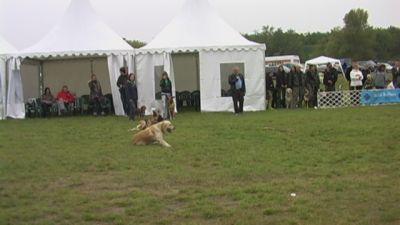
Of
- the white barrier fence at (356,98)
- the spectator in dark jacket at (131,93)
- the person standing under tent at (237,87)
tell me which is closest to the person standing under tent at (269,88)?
the white barrier fence at (356,98)

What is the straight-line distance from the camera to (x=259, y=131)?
13445 millimetres

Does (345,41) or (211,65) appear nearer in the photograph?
(211,65)

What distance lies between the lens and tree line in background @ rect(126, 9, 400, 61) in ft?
306

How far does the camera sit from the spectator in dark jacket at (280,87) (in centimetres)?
2065

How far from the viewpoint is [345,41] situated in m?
93.1

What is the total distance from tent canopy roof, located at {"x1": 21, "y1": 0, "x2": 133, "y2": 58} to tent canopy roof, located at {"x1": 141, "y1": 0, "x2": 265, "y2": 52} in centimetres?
136

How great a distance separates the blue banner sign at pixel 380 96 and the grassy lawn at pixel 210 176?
6.71 meters

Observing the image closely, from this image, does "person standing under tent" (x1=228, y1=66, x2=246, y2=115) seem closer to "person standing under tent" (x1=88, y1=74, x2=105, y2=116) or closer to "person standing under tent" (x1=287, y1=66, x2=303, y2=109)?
"person standing under tent" (x1=287, y1=66, x2=303, y2=109)

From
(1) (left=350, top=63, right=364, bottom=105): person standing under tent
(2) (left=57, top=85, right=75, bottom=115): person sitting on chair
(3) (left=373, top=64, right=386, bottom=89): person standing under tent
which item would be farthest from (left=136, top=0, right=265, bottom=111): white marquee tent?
(3) (left=373, top=64, right=386, bottom=89): person standing under tent

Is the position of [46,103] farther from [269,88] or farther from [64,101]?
[269,88]

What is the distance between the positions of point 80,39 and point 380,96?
1097 centimetres

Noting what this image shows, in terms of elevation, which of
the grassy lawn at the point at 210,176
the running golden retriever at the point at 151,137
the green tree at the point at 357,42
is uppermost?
the green tree at the point at 357,42

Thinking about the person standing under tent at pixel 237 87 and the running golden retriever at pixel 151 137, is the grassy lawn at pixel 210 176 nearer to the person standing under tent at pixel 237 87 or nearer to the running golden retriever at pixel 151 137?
the running golden retriever at pixel 151 137

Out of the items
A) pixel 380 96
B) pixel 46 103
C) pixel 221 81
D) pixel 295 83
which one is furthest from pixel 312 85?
A: pixel 46 103
